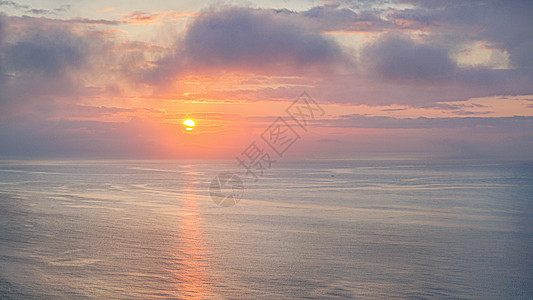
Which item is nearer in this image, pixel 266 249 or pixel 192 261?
pixel 192 261

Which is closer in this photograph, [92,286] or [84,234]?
[92,286]

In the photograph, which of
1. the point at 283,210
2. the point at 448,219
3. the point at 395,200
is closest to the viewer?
the point at 448,219

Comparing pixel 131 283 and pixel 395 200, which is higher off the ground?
pixel 395 200

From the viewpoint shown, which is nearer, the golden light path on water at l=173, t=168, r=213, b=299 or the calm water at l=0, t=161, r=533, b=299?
the golden light path on water at l=173, t=168, r=213, b=299

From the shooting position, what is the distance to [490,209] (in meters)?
34.0

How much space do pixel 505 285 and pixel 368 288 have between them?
4435mm

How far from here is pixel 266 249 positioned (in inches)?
801

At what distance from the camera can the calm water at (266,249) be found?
1488 cm

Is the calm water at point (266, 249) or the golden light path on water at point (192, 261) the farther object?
the calm water at point (266, 249)

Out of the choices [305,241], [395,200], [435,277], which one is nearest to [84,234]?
[305,241]

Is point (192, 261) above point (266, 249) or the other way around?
the other way around

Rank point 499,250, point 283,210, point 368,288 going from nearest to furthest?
point 368,288, point 499,250, point 283,210

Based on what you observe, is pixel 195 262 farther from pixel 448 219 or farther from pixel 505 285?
pixel 448 219

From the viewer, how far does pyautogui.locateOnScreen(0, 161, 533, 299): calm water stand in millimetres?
14875
